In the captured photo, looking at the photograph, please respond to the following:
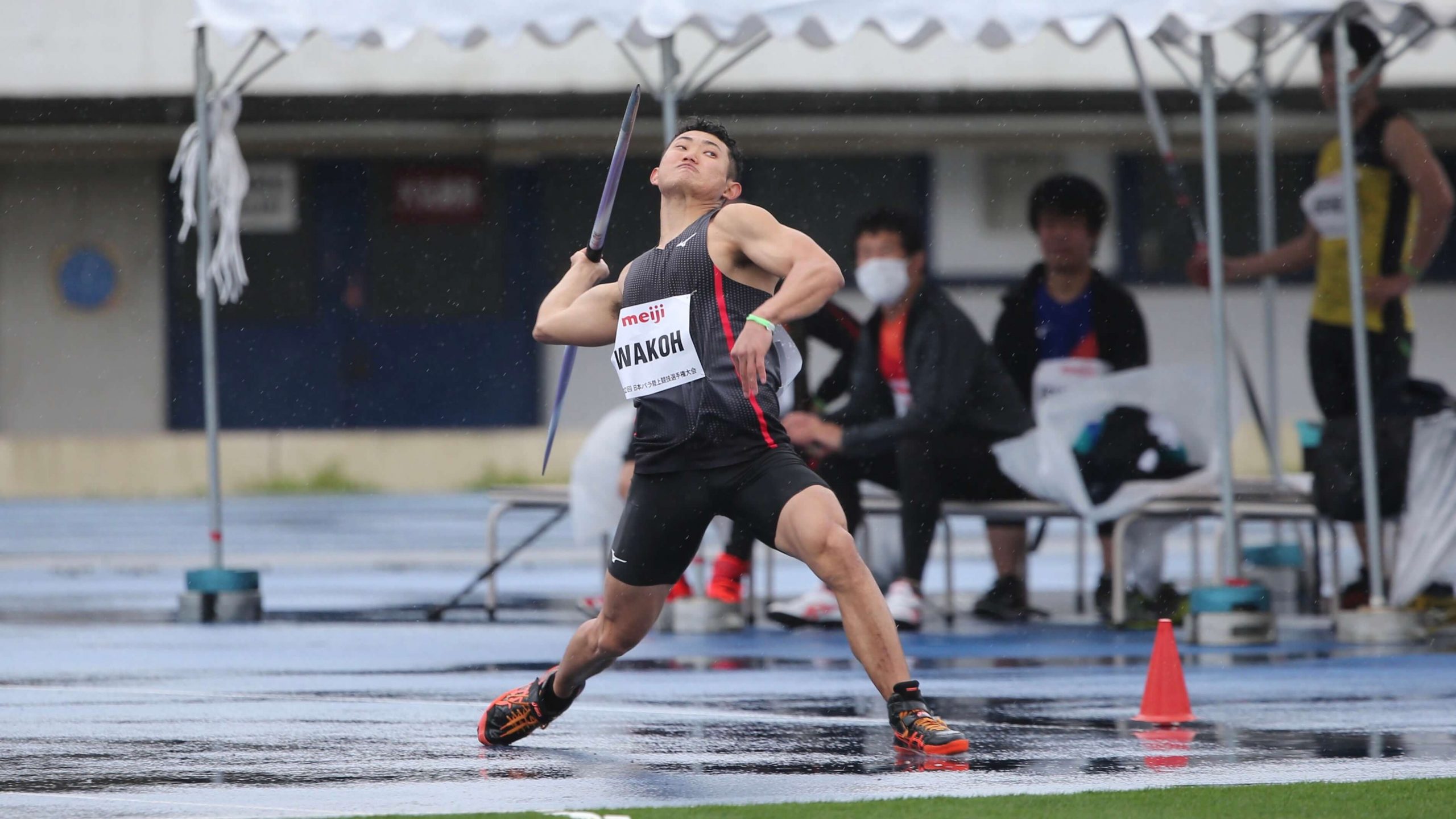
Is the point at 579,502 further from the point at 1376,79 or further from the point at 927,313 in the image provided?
the point at 1376,79

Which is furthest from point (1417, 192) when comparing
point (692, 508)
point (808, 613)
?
point (692, 508)

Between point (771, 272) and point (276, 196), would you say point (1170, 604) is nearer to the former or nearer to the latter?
point (771, 272)

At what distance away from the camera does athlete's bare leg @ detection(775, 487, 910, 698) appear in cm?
Result: 598

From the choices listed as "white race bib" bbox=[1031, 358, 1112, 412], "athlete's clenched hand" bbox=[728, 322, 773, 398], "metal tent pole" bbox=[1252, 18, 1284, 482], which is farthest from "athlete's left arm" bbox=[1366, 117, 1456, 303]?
"athlete's clenched hand" bbox=[728, 322, 773, 398]

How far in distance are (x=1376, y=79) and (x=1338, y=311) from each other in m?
1.10

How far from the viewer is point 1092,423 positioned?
10469 mm

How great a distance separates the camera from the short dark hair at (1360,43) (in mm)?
9648

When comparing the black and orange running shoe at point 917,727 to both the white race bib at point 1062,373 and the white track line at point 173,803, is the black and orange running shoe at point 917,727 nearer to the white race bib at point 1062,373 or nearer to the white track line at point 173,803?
the white track line at point 173,803

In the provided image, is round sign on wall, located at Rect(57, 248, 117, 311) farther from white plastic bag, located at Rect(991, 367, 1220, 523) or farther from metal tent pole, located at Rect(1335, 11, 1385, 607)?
metal tent pole, located at Rect(1335, 11, 1385, 607)

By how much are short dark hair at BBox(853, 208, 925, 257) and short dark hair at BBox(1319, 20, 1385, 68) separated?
1.96 metres

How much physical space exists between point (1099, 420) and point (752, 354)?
16.2ft

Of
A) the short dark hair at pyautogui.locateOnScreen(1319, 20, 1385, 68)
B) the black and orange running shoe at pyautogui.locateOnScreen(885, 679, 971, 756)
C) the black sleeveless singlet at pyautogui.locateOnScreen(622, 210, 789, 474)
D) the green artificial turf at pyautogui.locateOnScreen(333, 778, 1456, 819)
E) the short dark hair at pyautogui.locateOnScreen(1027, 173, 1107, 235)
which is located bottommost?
the green artificial turf at pyautogui.locateOnScreen(333, 778, 1456, 819)

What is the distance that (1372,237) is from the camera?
10203 mm

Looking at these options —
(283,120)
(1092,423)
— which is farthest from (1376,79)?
(283,120)
